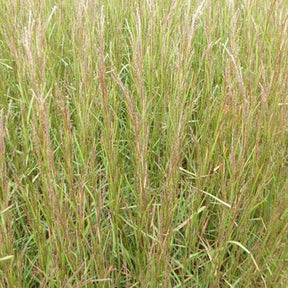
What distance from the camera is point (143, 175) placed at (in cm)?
106

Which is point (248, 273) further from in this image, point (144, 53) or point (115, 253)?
point (144, 53)

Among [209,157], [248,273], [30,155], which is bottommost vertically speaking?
[248,273]

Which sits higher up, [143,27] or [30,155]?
[143,27]

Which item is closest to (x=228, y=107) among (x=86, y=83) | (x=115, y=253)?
(x=86, y=83)

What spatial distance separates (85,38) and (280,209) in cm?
79

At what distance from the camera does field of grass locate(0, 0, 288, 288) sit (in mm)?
1061

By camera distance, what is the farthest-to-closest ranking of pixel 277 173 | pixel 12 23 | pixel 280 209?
pixel 12 23 < pixel 277 173 < pixel 280 209

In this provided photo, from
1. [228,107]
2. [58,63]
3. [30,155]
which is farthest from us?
[58,63]

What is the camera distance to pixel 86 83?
1270mm

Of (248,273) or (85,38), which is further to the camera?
(85,38)

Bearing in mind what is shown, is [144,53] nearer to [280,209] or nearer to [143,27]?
[143,27]

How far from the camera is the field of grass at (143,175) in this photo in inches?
41.8

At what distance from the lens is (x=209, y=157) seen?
127cm

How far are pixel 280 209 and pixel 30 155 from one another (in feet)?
2.89
